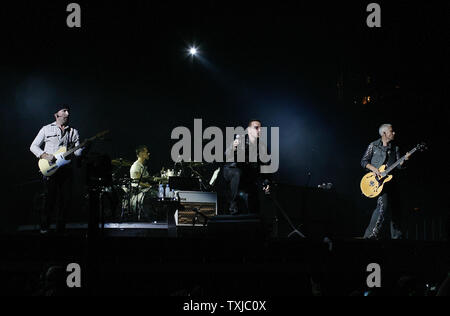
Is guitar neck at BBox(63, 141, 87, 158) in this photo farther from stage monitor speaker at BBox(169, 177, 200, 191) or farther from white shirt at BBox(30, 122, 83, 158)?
stage monitor speaker at BBox(169, 177, 200, 191)

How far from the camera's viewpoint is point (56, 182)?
738 centimetres

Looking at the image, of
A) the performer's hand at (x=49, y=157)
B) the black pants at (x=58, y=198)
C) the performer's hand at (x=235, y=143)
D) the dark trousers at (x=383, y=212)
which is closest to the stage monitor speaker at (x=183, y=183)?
the performer's hand at (x=235, y=143)

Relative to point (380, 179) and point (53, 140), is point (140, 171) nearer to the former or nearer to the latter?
point (53, 140)

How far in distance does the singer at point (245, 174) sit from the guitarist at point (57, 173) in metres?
2.80

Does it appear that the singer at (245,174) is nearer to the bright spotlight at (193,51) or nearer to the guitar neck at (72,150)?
the guitar neck at (72,150)

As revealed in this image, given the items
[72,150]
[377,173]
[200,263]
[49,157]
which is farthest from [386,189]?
[49,157]

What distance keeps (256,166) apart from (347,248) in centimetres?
254

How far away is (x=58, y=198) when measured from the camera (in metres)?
7.36

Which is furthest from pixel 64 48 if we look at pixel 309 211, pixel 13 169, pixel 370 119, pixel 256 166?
pixel 370 119

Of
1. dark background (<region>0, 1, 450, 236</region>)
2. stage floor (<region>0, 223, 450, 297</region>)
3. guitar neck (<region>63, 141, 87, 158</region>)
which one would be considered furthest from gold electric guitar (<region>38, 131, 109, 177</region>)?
dark background (<region>0, 1, 450, 236</region>)

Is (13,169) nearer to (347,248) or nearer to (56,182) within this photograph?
(56,182)

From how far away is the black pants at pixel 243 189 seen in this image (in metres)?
7.81

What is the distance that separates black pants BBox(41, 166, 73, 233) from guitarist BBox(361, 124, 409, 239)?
5.53 meters

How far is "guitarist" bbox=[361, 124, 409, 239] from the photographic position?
7.83 metres
